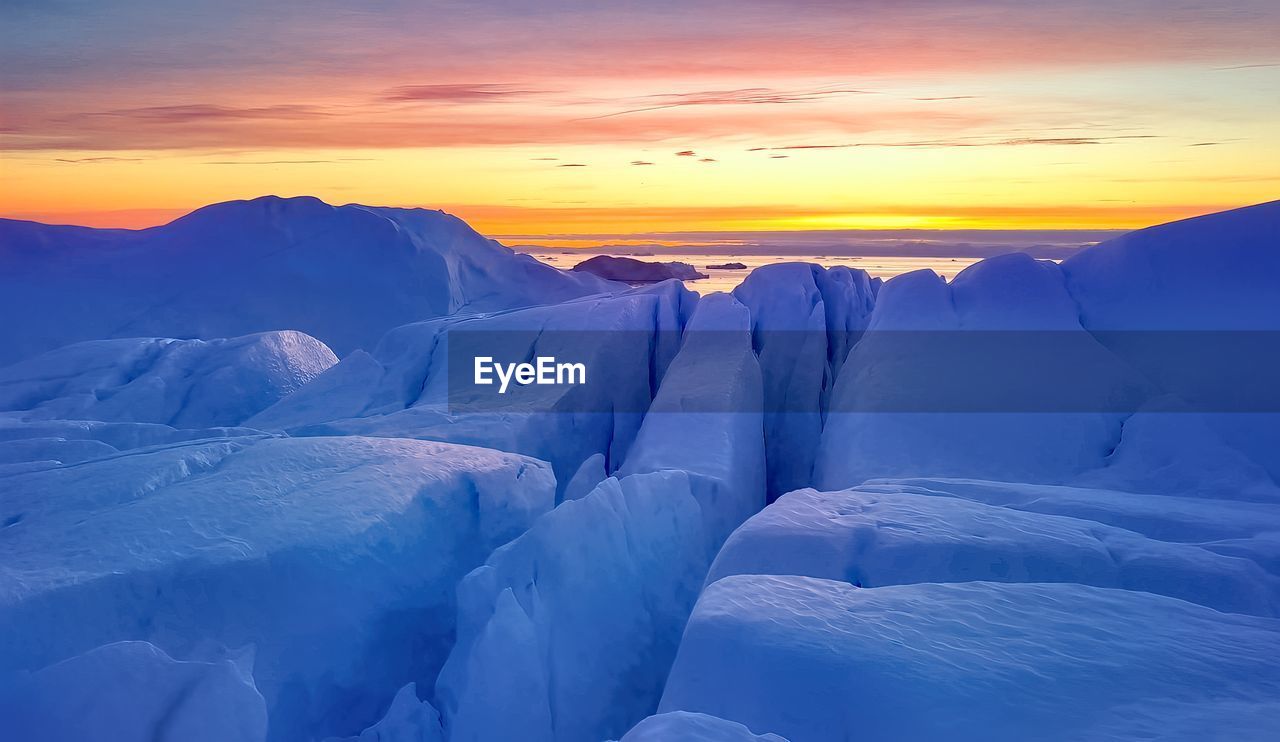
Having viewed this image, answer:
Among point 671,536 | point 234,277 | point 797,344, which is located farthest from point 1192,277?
point 234,277

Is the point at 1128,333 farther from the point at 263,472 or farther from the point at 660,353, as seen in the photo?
the point at 263,472

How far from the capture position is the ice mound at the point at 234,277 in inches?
774

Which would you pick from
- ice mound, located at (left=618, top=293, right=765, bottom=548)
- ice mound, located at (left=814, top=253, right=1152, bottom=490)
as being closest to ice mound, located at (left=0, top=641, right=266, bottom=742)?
ice mound, located at (left=618, top=293, right=765, bottom=548)

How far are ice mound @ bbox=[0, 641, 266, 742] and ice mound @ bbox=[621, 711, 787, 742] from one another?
2.49 metres

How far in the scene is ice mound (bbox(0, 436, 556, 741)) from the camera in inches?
228

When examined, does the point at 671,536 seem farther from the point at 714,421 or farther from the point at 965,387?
the point at 965,387

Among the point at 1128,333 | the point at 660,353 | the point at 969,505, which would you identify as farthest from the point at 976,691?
the point at 660,353

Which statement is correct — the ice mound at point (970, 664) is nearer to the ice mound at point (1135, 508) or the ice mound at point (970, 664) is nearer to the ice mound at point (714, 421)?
the ice mound at point (1135, 508)

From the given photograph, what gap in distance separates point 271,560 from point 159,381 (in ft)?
27.7

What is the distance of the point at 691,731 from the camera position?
12.6ft

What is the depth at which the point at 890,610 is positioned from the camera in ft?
16.5

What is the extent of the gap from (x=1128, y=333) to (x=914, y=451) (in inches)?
132

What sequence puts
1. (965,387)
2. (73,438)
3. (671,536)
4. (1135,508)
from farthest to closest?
1. (965,387)
2. (73,438)
3. (671,536)
4. (1135,508)

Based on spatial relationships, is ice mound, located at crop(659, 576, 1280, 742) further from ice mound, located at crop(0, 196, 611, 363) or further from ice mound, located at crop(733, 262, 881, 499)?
ice mound, located at crop(0, 196, 611, 363)
